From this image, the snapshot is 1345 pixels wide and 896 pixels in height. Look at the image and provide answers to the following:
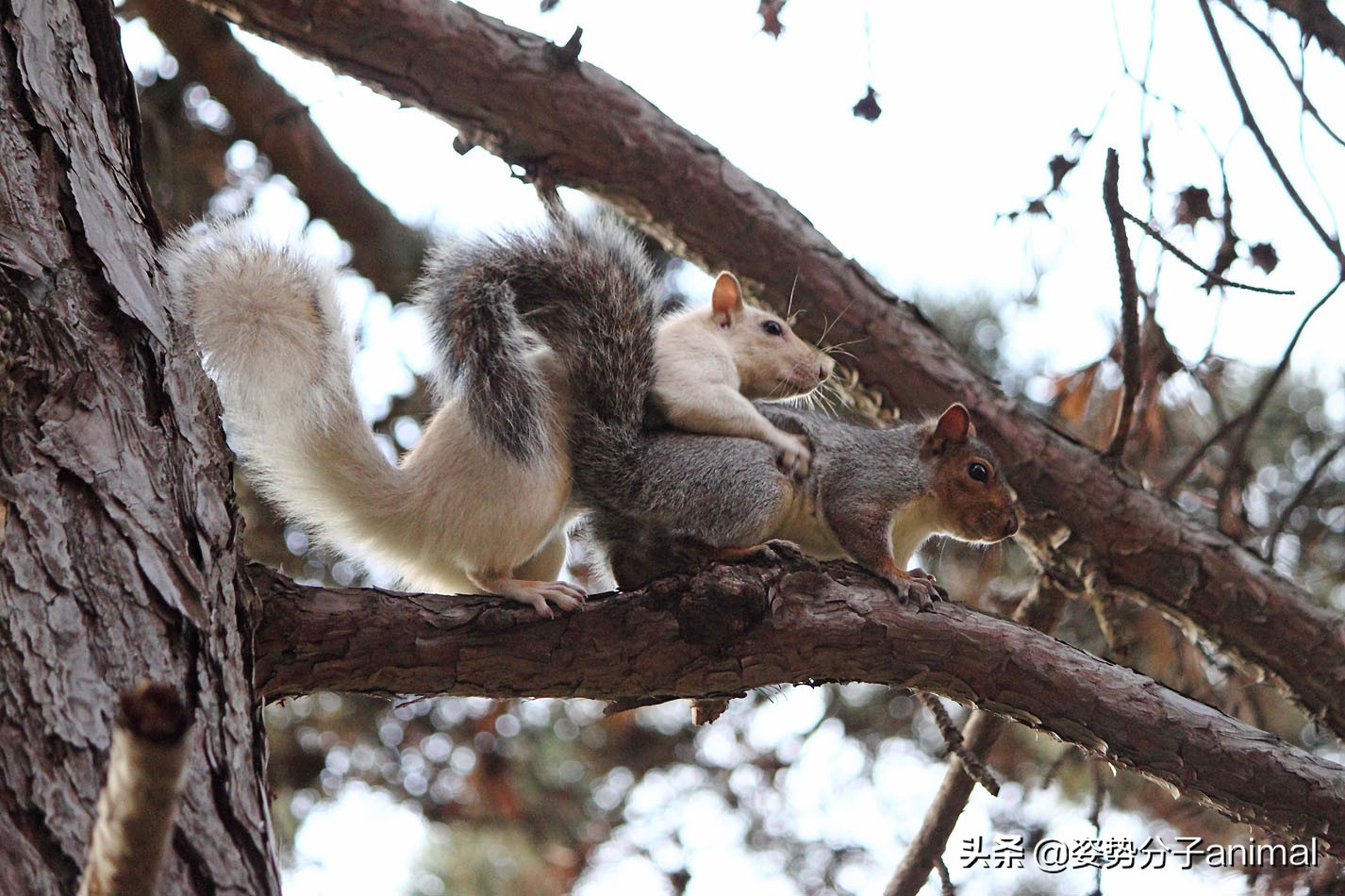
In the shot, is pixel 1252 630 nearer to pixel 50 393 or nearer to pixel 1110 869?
pixel 1110 869

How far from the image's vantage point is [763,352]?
241 centimetres

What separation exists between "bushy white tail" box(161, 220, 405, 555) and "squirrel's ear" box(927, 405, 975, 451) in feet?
3.50

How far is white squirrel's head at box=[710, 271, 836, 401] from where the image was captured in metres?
2.39

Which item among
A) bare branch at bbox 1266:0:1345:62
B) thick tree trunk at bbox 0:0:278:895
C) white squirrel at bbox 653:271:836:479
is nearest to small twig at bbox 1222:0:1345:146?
bare branch at bbox 1266:0:1345:62

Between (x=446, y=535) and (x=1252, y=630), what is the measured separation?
1758 mm

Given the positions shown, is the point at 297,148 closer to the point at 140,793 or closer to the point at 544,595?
the point at 544,595

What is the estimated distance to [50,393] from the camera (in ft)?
4.35

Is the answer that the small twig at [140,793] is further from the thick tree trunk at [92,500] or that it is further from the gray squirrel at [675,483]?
the gray squirrel at [675,483]

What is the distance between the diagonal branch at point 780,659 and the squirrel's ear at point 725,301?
0.75m

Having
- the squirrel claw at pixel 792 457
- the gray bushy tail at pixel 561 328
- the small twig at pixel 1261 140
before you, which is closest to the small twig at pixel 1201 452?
the small twig at pixel 1261 140

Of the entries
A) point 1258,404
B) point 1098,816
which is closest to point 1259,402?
point 1258,404

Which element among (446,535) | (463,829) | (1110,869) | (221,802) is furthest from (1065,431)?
(463,829)

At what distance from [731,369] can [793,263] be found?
49cm

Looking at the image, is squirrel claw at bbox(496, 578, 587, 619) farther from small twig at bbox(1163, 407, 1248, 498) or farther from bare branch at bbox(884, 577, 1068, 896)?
small twig at bbox(1163, 407, 1248, 498)
